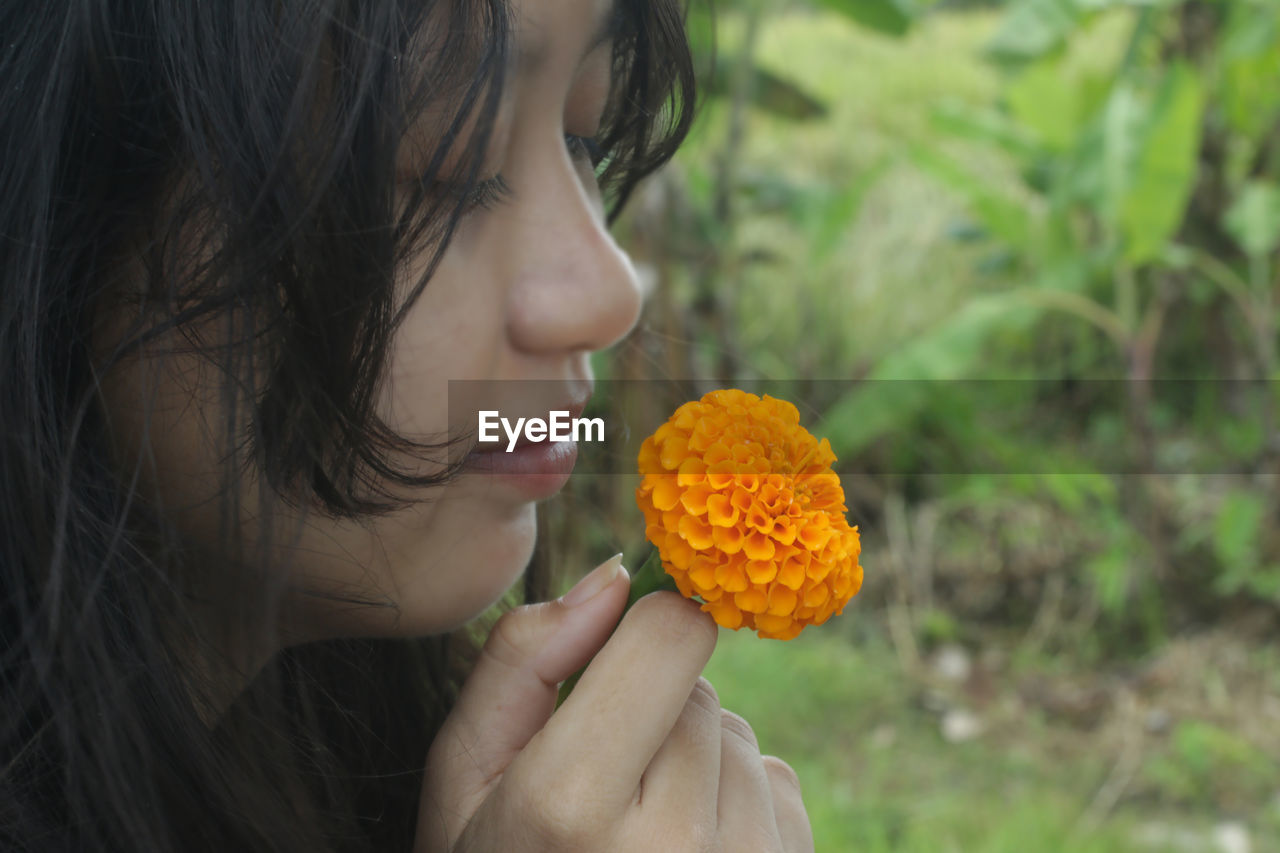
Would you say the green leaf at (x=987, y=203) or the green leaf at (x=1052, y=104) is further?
the green leaf at (x=987, y=203)

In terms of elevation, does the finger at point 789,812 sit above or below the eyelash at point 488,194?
below

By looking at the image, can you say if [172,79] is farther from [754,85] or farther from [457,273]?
[754,85]

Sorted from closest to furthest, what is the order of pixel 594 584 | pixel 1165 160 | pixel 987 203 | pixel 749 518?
pixel 749 518
pixel 594 584
pixel 1165 160
pixel 987 203

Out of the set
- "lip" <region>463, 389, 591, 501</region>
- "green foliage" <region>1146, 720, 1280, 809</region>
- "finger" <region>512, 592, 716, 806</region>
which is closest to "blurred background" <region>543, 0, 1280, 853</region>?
"green foliage" <region>1146, 720, 1280, 809</region>

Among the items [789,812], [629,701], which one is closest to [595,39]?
[629,701]

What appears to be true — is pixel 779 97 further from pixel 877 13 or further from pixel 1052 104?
pixel 1052 104

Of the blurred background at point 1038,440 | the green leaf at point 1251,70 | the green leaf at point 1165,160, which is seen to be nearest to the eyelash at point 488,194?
the blurred background at point 1038,440

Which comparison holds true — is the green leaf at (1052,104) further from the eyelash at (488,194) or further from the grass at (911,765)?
the eyelash at (488,194)

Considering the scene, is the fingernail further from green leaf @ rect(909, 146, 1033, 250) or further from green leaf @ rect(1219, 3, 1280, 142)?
green leaf @ rect(909, 146, 1033, 250)
